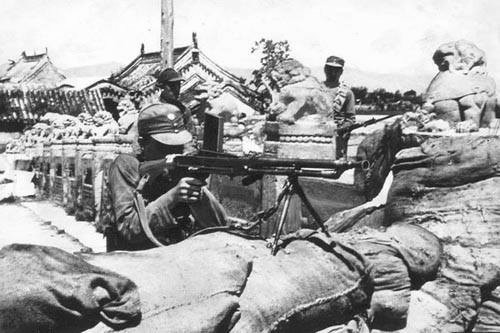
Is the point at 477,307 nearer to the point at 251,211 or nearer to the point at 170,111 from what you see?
the point at 170,111

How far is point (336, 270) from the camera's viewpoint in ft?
11.8

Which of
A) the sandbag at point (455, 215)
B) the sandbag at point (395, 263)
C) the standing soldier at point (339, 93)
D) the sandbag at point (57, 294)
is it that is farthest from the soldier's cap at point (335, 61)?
the sandbag at point (57, 294)

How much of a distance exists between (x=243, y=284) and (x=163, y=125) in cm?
148

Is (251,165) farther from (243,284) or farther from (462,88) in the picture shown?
(462,88)

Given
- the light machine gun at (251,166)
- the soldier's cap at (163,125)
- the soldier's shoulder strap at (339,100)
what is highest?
the soldier's shoulder strap at (339,100)

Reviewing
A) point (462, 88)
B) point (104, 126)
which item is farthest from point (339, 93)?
point (104, 126)

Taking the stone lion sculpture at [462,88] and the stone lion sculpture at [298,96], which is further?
the stone lion sculpture at [298,96]

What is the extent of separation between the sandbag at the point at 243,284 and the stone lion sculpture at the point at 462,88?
3.37 metres

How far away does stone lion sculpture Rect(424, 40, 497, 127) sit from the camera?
6426 mm

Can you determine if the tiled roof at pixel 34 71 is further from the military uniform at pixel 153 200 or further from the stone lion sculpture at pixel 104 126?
the military uniform at pixel 153 200

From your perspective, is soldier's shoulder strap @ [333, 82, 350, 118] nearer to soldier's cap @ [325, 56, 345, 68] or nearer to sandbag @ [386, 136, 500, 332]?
soldier's cap @ [325, 56, 345, 68]

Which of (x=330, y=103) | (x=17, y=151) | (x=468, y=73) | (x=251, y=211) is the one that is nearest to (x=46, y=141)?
(x=17, y=151)

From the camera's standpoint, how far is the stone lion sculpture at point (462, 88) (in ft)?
21.1

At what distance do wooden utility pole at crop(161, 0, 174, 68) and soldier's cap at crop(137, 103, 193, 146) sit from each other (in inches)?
251
